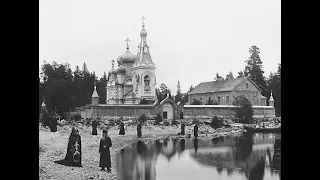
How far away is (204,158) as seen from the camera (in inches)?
315

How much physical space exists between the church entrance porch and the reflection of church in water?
1.25m

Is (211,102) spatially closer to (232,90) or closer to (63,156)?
(232,90)

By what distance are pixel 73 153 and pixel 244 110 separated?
245 inches

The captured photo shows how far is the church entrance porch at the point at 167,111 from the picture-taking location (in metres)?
12.9

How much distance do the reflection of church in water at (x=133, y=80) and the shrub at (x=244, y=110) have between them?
463 cm

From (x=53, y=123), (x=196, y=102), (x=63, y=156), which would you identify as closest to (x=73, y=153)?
(x=63, y=156)

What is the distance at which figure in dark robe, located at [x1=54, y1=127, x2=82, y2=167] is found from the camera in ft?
19.3

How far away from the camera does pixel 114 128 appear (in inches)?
354
